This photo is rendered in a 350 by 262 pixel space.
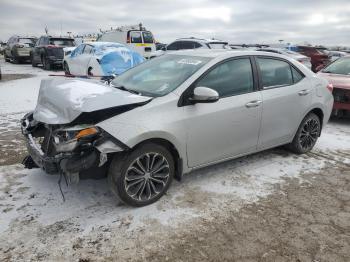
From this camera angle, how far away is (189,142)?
3680mm

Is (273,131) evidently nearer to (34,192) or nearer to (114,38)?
(34,192)

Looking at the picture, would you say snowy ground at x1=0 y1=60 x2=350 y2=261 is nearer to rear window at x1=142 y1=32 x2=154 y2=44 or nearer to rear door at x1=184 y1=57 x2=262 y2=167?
rear door at x1=184 y1=57 x2=262 y2=167

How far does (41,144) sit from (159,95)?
1.42 meters

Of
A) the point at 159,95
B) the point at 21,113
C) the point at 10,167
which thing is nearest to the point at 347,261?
the point at 159,95

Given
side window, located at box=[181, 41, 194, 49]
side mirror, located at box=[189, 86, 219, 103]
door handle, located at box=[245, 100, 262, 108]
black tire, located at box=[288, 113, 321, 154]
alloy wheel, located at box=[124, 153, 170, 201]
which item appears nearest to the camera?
alloy wheel, located at box=[124, 153, 170, 201]

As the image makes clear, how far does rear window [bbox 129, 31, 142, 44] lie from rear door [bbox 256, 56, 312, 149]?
48.3 ft

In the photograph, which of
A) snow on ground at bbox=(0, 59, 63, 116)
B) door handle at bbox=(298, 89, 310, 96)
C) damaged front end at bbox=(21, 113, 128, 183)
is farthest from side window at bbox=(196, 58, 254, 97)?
snow on ground at bbox=(0, 59, 63, 116)

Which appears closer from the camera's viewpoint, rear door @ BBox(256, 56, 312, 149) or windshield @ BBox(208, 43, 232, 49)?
rear door @ BBox(256, 56, 312, 149)

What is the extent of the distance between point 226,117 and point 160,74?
3.21 ft

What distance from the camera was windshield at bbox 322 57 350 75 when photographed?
8008 mm

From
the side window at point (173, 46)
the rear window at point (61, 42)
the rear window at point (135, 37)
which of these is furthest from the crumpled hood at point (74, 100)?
the rear window at point (61, 42)

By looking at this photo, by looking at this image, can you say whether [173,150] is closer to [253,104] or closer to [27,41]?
[253,104]

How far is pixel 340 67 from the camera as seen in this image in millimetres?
8242

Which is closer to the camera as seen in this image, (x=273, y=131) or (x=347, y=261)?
(x=347, y=261)
